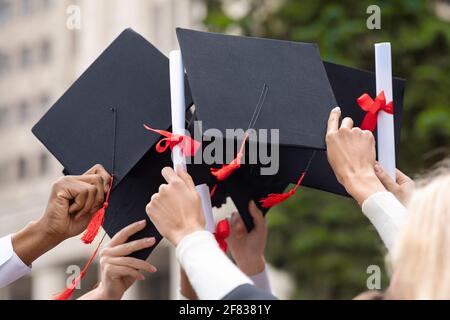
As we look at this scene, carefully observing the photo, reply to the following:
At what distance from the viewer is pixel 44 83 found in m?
28.2

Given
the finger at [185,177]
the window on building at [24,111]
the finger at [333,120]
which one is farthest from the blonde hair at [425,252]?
the window on building at [24,111]

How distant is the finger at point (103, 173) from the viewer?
3141 millimetres

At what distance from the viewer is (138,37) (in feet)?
10.7

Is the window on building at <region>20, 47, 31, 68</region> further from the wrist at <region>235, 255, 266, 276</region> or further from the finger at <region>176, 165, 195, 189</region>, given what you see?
the finger at <region>176, 165, 195, 189</region>

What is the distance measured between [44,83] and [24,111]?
1.46 m

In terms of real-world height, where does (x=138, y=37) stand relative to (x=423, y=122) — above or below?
above

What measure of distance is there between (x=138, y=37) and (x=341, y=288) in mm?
5918

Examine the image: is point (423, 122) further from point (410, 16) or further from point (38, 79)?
point (38, 79)

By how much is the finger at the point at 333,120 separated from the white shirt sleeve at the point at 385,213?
0.28 meters

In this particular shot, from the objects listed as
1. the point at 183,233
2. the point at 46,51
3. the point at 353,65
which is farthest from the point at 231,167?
the point at 46,51

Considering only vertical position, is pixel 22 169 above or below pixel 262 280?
below

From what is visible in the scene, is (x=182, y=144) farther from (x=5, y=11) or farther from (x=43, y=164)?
(x=5, y=11)

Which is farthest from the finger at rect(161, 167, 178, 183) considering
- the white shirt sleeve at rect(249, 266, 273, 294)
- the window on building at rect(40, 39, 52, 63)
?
the window on building at rect(40, 39, 52, 63)
